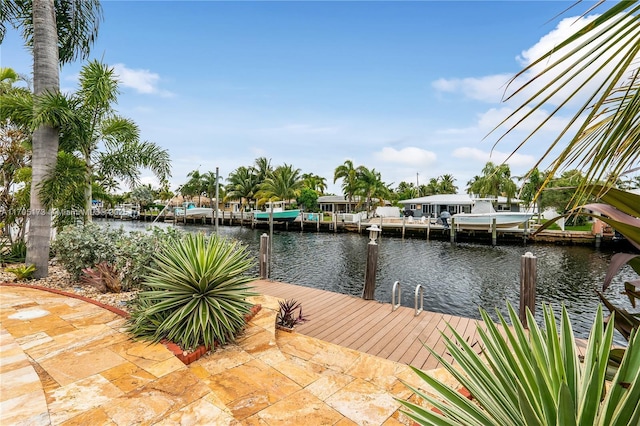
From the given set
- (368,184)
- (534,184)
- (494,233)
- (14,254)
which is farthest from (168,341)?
(368,184)

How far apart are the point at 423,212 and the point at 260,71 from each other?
3041 centimetres

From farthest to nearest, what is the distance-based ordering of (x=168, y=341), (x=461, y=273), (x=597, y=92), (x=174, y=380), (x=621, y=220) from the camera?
(x=461, y=273) → (x=168, y=341) → (x=174, y=380) → (x=621, y=220) → (x=597, y=92)

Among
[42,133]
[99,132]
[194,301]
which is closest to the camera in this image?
[194,301]

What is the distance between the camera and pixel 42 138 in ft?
22.0

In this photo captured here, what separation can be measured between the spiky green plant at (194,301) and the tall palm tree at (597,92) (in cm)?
383

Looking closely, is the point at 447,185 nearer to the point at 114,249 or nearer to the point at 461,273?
the point at 461,273

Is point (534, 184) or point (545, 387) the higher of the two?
point (534, 184)

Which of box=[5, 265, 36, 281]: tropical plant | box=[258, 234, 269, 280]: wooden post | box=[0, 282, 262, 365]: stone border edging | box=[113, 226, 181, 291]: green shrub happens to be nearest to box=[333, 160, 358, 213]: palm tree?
box=[258, 234, 269, 280]: wooden post

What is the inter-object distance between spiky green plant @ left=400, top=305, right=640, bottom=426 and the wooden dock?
2600mm

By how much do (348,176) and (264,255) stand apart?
99.2ft

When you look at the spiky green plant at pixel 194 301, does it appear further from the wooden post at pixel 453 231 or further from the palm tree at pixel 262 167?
the palm tree at pixel 262 167

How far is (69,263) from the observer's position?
21.8 ft

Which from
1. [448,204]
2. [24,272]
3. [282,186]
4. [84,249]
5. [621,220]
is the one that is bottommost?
[24,272]

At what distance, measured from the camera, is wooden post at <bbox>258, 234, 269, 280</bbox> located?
8625 mm
